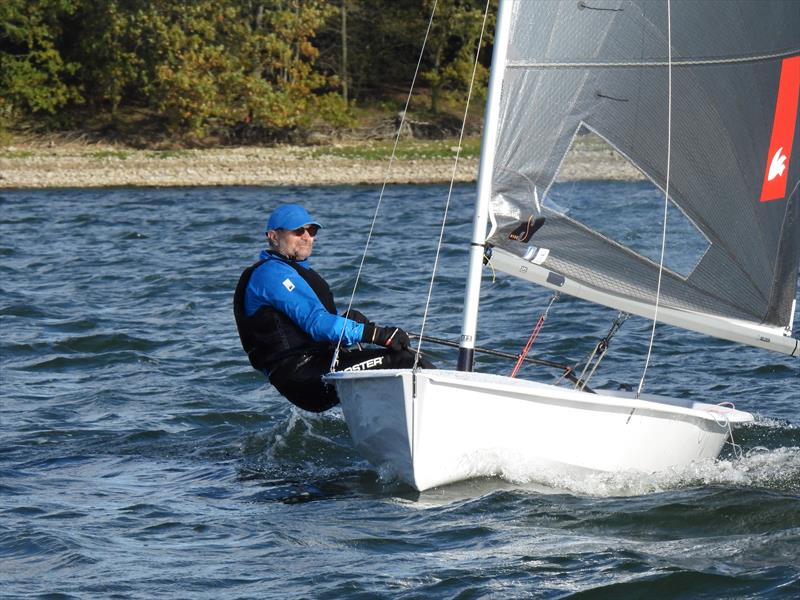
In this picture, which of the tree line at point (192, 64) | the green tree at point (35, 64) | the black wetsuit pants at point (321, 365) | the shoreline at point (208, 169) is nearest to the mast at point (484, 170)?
the black wetsuit pants at point (321, 365)

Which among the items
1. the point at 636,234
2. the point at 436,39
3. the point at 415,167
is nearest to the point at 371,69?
the point at 436,39

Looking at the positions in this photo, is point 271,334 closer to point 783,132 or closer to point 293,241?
point 293,241

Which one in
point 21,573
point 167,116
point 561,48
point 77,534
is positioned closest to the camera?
point 21,573

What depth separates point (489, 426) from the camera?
553 centimetres

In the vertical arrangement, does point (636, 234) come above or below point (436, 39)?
below

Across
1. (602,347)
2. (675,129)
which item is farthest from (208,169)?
(675,129)

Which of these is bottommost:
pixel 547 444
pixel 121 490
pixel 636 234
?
pixel 121 490

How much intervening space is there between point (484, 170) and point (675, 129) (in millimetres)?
1036

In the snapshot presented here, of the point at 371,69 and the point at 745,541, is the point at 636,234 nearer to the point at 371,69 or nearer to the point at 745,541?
the point at 745,541

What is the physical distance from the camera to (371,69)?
3872 cm

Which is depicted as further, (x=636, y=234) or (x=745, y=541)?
(x=636, y=234)

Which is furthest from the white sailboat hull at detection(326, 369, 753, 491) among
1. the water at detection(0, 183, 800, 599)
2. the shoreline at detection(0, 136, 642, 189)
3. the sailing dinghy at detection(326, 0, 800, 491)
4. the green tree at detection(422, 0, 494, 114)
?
the green tree at detection(422, 0, 494, 114)

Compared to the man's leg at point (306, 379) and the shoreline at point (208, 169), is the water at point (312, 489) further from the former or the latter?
the shoreline at point (208, 169)

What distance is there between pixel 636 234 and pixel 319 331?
1.65 m
